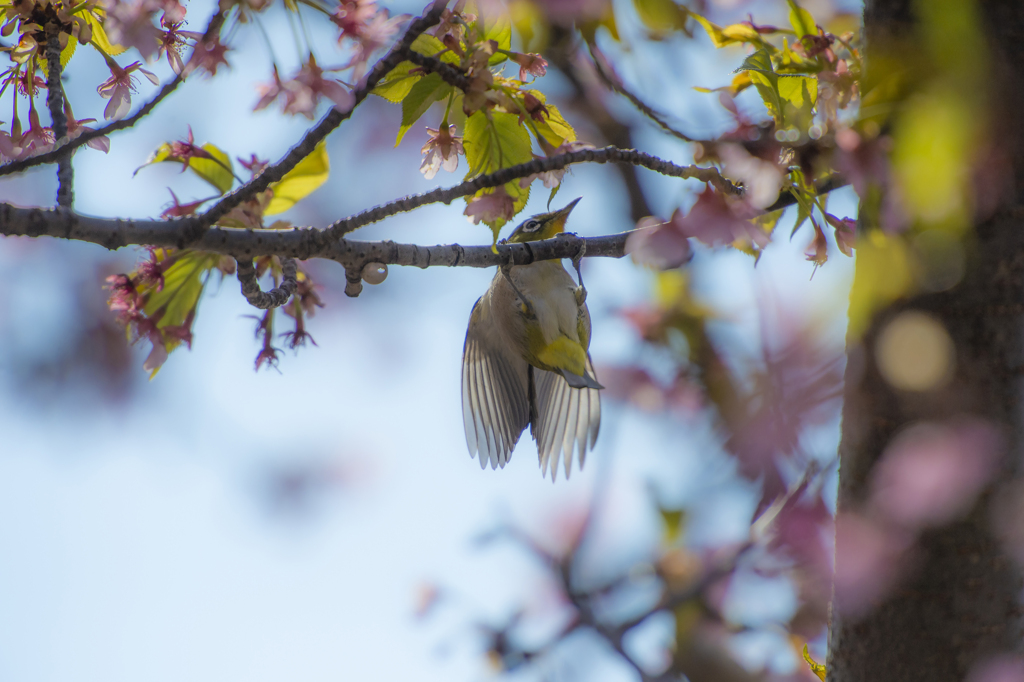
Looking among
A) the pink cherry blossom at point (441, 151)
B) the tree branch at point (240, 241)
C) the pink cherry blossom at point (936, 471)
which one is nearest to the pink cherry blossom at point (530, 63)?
the pink cherry blossom at point (441, 151)

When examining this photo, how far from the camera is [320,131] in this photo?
88 centimetres

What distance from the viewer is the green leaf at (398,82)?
3.41ft

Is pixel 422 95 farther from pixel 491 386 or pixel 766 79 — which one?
pixel 491 386

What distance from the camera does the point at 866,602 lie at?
101 centimetres

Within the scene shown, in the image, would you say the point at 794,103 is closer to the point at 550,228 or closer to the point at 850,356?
the point at 850,356

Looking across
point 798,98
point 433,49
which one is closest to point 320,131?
point 433,49

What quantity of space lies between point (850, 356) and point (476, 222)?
58cm

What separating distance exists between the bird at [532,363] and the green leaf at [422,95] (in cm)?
66

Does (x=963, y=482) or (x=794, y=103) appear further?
(x=794, y=103)

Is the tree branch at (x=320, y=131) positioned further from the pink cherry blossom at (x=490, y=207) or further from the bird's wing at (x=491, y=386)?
the bird's wing at (x=491, y=386)

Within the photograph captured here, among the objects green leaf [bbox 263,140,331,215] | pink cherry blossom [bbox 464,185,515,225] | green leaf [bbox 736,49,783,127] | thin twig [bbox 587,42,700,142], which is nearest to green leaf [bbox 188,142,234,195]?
green leaf [bbox 263,140,331,215]

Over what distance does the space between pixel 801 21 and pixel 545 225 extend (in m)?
0.74

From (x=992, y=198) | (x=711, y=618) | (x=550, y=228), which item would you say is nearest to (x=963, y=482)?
(x=992, y=198)

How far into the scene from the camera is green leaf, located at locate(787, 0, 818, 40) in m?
1.19
